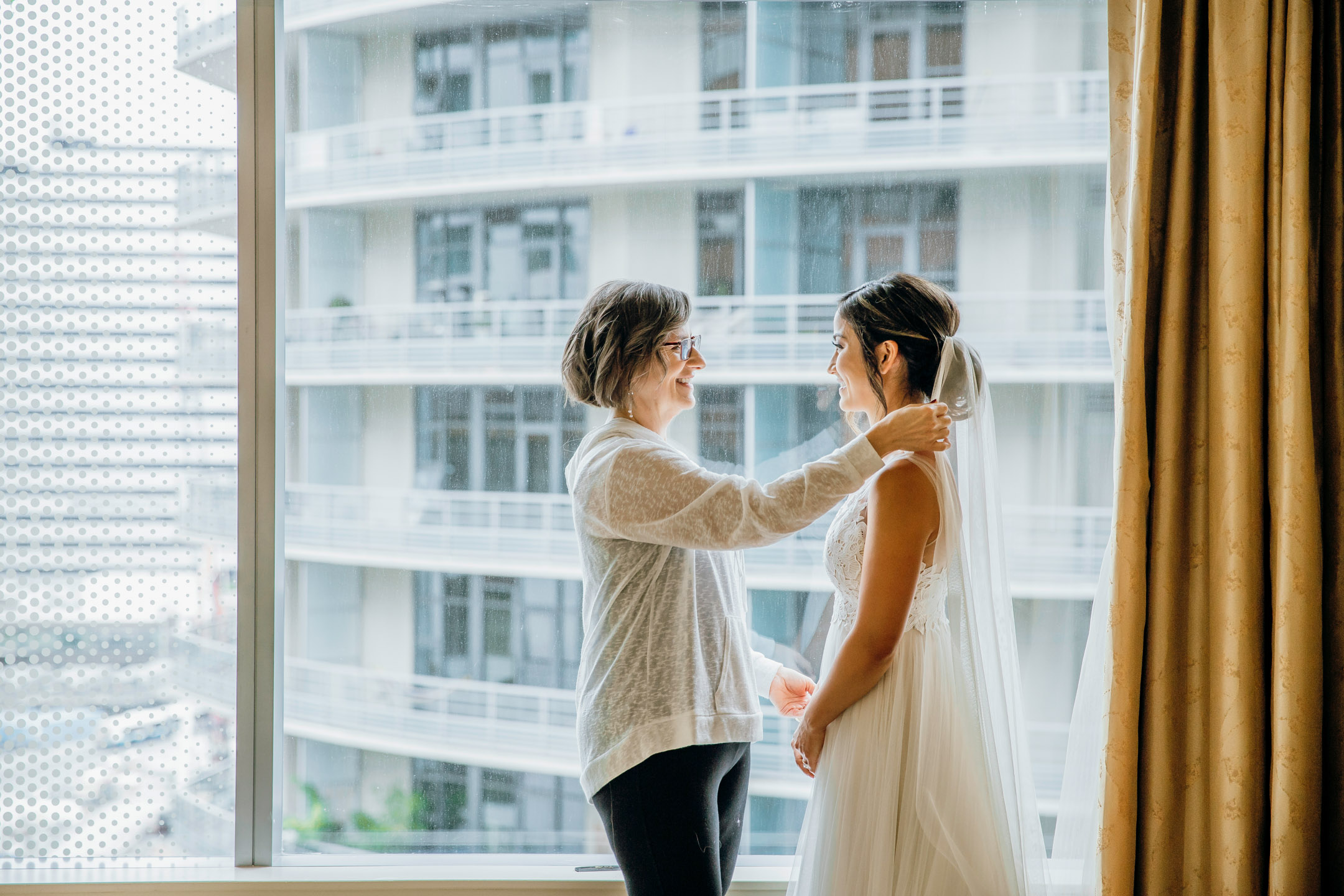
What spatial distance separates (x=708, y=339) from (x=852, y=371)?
46cm

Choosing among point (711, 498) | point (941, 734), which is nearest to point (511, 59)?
point (711, 498)

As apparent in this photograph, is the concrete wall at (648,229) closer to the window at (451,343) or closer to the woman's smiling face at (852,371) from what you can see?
the window at (451,343)

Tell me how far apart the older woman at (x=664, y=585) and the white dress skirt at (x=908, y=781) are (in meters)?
0.17

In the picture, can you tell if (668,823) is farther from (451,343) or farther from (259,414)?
(259,414)

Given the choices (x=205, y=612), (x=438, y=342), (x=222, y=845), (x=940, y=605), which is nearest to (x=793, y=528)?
(x=940, y=605)

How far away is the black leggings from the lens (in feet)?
4.61

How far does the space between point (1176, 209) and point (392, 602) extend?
1.93 meters

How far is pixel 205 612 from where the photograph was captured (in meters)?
1.92

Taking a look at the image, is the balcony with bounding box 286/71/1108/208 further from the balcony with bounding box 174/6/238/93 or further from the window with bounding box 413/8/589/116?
the balcony with bounding box 174/6/238/93

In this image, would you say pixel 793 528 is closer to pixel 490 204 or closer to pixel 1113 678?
pixel 1113 678

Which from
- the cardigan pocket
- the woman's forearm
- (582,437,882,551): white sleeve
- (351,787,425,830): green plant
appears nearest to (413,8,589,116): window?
(582,437,882,551): white sleeve

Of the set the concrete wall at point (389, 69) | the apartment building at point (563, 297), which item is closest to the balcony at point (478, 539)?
the apartment building at point (563, 297)

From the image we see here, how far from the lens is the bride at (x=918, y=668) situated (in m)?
1.40

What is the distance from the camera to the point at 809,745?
1518mm
